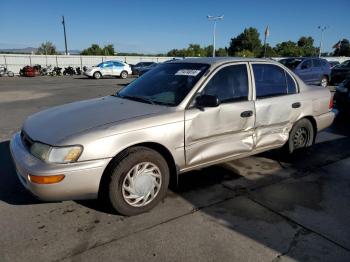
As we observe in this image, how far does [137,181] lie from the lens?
330 cm

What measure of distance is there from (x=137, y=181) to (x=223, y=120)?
4.21 feet

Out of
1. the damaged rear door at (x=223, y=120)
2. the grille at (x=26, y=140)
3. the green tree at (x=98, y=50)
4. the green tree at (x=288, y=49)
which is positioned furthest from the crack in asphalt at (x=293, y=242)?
the green tree at (x=288, y=49)

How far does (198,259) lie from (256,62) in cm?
286

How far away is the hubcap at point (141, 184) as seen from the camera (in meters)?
3.27

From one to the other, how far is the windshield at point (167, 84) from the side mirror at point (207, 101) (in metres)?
0.20

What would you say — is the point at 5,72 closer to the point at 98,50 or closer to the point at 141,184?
the point at 141,184

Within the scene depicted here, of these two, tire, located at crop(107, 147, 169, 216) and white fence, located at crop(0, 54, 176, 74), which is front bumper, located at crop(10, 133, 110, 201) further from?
white fence, located at crop(0, 54, 176, 74)

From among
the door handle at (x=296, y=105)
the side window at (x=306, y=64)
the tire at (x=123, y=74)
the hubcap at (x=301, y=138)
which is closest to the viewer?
the door handle at (x=296, y=105)

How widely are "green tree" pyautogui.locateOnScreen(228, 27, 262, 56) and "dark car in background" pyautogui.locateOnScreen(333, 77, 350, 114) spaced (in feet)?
291

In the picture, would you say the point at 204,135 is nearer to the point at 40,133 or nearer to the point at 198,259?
the point at 198,259

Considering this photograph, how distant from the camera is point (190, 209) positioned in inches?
138

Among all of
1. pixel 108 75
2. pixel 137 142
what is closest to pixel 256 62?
pixel 137 142

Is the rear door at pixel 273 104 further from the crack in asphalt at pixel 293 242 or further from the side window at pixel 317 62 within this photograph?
the side window at pixel 317 62

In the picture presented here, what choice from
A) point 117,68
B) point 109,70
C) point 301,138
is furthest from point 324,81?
point 109,70
